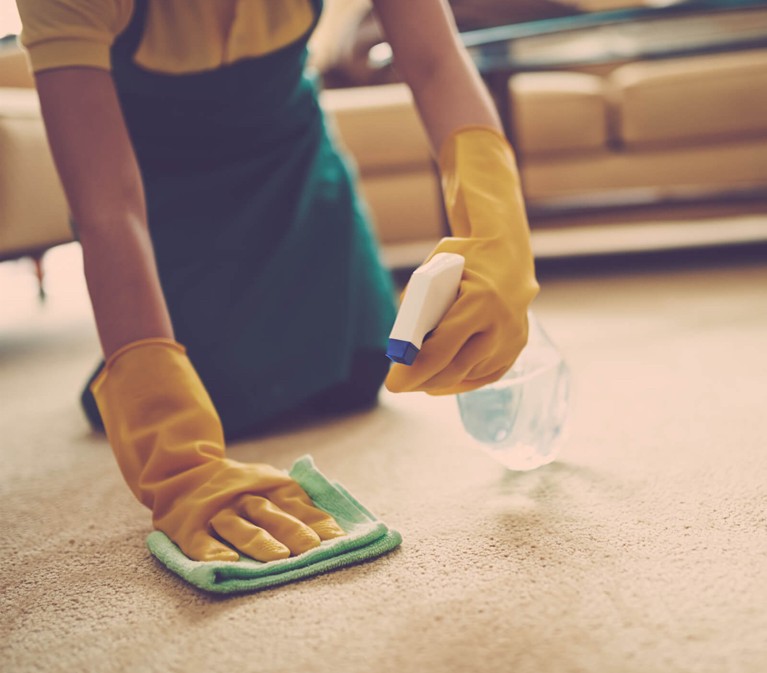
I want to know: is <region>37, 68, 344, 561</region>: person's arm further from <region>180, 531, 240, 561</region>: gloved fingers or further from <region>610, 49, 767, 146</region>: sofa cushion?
<region>610, 49, 767, 146</region>: sofa cushion

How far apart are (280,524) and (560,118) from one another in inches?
57.9

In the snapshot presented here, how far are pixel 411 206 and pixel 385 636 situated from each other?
1425 mm

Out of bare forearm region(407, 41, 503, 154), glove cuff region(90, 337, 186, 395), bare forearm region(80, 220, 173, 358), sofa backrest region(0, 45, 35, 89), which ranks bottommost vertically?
glove cuff region(90, 337, 186, 395)

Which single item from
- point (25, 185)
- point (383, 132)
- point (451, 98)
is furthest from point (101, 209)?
point (383, 132)

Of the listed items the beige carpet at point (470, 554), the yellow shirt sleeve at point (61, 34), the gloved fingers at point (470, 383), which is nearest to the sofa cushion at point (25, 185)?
the beige carpet at point (470, 554)

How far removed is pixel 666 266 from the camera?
1.80m

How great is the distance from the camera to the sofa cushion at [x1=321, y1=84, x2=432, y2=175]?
181cm

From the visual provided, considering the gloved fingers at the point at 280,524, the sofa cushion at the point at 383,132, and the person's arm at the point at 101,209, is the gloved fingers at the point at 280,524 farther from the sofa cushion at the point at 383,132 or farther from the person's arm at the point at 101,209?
the sofa cushion at the point at 383,132

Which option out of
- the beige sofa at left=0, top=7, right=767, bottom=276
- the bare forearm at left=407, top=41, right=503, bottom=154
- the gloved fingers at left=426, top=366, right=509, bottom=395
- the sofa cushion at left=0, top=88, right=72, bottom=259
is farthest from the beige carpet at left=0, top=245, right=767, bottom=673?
the beige sofa at left=0, top=7, right=767, bottom=276

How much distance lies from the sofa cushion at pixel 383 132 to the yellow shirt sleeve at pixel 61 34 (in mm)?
1149

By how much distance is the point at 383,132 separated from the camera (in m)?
1.82

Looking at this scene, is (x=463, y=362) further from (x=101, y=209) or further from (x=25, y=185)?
(x=25, y=185)

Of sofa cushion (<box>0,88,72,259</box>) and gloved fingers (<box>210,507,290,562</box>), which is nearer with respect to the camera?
gloved fingers (<box>210,507,290,562</box>)

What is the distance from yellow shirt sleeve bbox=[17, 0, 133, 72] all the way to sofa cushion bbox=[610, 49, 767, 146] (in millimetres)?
1399
